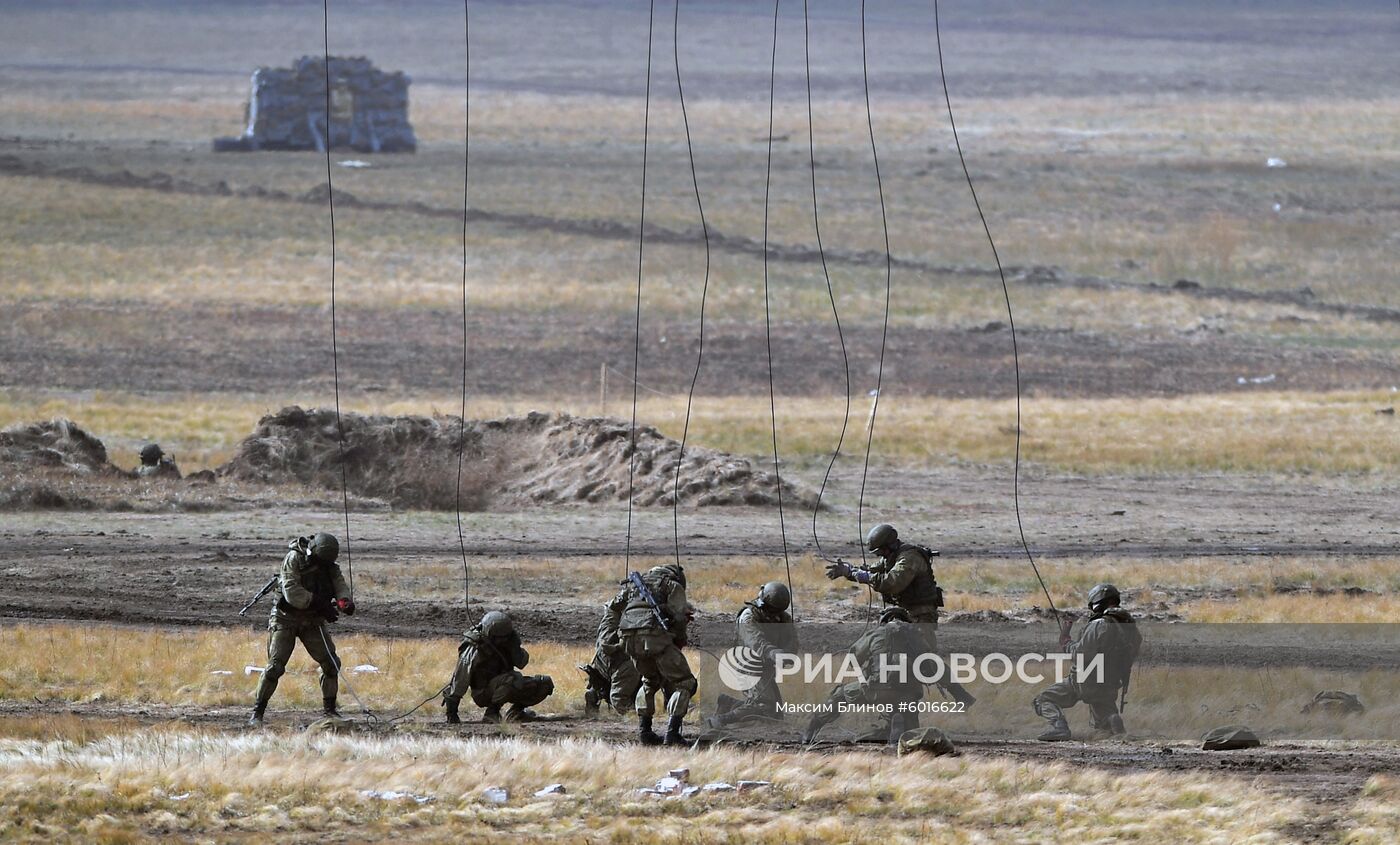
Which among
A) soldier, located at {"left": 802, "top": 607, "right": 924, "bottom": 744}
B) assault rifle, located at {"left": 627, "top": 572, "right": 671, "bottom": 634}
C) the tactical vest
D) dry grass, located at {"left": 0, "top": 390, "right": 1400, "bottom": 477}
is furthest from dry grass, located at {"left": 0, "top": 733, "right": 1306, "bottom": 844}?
dry grass, located at {"left": 0, "top": 390, "right": 1400, "bottom": 477}

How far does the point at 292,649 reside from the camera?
673 inches

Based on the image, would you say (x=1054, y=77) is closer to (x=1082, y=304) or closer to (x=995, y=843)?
(x=1082, y=304)

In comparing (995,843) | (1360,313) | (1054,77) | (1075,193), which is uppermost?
(1054,77)

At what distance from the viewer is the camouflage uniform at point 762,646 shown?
16.8 m

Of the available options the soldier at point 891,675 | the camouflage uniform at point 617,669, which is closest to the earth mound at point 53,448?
the camouflage uniform at point 617,669

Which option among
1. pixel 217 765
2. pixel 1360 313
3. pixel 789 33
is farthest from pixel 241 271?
pixel 789 33

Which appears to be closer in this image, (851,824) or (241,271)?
(851,824)

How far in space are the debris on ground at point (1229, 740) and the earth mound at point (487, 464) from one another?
1662 centimetres

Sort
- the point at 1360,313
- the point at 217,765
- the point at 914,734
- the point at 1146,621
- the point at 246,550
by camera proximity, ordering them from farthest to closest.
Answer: the point at 1360,313, the point at 246,550, the point at 1146,621, the point at 914,734, the point at 217,765

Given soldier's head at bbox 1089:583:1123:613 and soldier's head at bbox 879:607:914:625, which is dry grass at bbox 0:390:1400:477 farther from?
soldier's head at bbox 879:607:914:625

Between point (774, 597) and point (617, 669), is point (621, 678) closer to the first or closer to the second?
point (617, 669)

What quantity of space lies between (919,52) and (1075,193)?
238 ft

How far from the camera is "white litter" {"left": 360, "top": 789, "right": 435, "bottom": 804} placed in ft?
47.0

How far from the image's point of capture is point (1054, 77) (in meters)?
155
